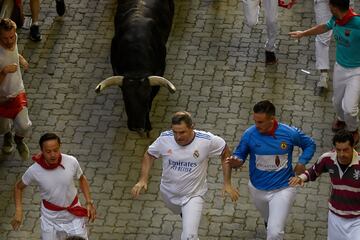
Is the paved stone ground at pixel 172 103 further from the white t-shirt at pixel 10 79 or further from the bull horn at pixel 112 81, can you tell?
the white t-shirt at pixel 10 79

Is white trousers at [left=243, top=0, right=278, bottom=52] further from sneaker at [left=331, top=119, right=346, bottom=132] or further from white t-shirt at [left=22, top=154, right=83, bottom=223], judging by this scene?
white t-shirt at [left=22, top=154, right=83, bottom=223]

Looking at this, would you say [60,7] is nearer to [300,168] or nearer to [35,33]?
[35,33]

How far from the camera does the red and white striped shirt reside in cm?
1141

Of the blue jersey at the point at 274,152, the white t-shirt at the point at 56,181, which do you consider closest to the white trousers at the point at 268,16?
the blue jersey at the point at 274,152

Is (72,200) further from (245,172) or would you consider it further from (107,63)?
(107,63)

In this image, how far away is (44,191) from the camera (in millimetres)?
11727

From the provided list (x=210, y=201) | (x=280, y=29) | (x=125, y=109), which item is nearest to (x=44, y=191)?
(x=210, y=201)

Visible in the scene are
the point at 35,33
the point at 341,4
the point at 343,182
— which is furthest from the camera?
the point at 35,33

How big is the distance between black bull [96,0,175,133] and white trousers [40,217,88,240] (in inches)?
125

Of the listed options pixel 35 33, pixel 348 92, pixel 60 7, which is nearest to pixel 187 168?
pixel 348 92

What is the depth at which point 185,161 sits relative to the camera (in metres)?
11.9

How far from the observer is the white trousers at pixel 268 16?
16.0 meters

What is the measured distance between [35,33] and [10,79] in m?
3.50

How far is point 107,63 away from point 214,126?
2.55m
